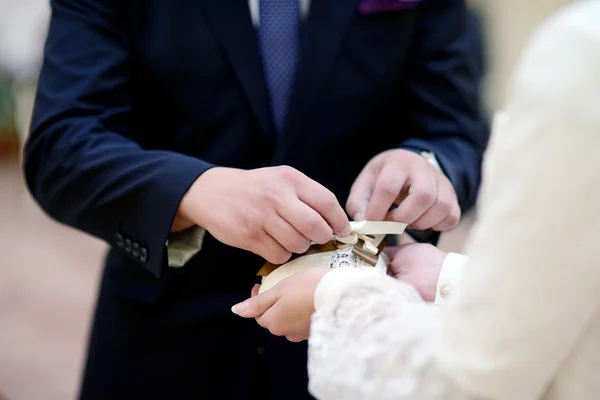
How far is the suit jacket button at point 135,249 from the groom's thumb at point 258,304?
16 centimetres

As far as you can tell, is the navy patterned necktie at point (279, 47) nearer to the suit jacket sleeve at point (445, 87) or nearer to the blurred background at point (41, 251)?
the suit jacket sleeve at point (445, 87)

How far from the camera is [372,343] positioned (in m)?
0.45

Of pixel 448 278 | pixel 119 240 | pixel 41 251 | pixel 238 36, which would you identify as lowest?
pixel 41 251

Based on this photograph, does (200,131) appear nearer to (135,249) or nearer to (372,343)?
(135,249)

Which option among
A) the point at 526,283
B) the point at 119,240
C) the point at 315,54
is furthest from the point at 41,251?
the point at 526,283

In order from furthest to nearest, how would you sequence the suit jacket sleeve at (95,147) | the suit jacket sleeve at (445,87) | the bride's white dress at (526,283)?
1. the suit jacket sleeve at (445,87)
2. the suit jacket sleeve at (95,147)
3. the bride's white dress at (526,283)

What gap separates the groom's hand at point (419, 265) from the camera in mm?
591

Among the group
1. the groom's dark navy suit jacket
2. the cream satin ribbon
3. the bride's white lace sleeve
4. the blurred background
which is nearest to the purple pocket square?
the groom's dark navy suit jacket

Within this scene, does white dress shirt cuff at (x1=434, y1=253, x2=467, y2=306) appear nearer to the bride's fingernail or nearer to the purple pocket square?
the bride's fingernail

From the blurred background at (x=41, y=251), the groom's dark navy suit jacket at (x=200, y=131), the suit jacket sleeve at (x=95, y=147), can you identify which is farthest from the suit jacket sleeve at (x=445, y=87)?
the blurred background at (x=41, y=251)

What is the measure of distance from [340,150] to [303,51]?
0.42 ft

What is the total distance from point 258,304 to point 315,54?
1.01 ft

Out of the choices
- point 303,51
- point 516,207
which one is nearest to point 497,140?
point 516,207

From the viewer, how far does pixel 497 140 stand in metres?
0.40
